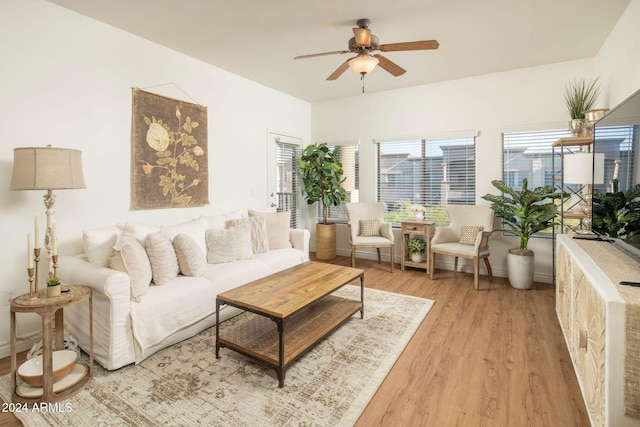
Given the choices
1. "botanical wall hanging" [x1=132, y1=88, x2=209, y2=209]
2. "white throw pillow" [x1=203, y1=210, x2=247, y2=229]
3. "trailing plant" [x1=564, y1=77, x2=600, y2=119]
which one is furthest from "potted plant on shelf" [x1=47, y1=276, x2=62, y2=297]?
"trailing plant" [x1=564, y1=77, x2=600, y2=119]

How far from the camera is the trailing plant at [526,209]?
12.7 ft

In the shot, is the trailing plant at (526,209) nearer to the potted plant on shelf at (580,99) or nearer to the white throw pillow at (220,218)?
the potted plant on shelf at (580,99)

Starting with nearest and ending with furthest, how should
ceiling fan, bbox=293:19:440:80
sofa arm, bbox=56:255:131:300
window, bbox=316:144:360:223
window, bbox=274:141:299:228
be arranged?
sofa arm, bbox=56:255:131:300 < ceiling fan, bbox=293:19:440:80 < window, bbox=274:141:299:228 < window, bbox=316:144:360:223

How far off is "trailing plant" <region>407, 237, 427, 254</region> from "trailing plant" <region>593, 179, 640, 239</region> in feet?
7.98

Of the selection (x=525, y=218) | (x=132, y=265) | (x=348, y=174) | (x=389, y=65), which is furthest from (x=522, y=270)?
(x=132, y=265)

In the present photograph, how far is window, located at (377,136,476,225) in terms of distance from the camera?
487cm

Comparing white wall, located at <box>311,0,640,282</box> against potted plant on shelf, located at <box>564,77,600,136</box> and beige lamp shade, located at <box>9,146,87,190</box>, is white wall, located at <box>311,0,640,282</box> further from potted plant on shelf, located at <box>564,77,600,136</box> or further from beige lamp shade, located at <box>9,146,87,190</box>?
beige lamp shade, located at <box>9,146,87,190</box>

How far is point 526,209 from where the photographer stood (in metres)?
3.95

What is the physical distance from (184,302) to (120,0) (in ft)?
8.25

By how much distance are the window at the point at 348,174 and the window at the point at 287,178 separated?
75 centimetres

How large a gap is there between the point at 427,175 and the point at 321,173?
5.63 feet

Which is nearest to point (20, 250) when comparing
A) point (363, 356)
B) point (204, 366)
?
point (204, 366)

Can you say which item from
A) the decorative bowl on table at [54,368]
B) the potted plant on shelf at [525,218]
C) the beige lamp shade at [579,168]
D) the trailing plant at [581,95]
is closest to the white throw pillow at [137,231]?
the decorative bowl on table at [54,368]

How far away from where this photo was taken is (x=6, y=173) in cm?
245
